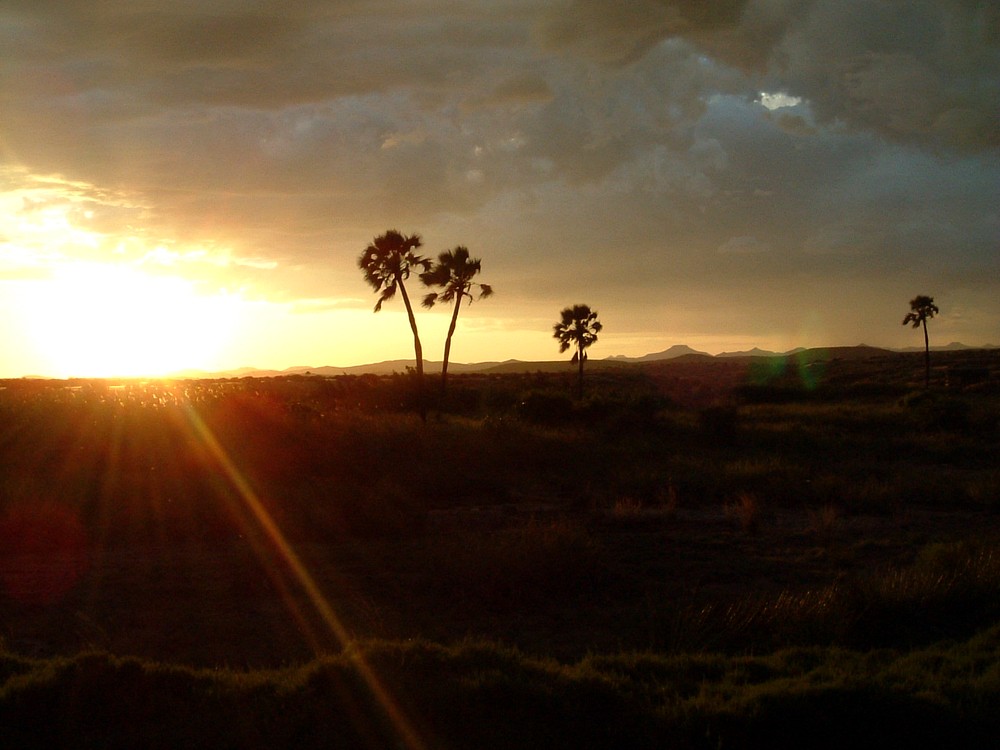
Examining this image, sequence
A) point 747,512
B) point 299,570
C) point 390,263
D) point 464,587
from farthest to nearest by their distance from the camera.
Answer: point 390,263
point 747,512
point 299,570
point 464,587

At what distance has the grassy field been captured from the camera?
5.84 meters

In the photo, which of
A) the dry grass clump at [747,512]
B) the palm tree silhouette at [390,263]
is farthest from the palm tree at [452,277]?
the dry grass clump at [747,512]

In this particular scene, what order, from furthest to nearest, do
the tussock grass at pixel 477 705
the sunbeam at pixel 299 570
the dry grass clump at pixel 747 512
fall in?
the dry grass clump at pixel 747 512 → the sunbeam at pixel 299 570 → the tussock grass at pixel 477 705

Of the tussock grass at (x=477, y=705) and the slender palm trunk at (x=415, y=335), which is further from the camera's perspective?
the slender palm trunk at (x=415, y=335)

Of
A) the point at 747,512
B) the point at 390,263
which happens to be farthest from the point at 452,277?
the point at 747,512

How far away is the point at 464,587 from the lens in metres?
10.7

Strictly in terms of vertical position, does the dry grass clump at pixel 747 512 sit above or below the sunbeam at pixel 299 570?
below

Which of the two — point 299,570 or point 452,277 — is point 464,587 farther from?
point 452,277

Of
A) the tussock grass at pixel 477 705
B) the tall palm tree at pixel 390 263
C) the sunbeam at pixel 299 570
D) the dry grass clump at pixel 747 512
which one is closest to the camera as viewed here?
Answer: the tussock grass at pixel 477 705

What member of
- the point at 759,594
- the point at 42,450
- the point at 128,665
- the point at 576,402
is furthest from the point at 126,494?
the point at 576,402

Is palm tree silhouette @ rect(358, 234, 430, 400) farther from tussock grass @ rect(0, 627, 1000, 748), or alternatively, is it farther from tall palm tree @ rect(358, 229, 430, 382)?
tussock grass @ rect(0, 627, 1000, 748)

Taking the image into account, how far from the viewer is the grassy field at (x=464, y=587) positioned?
230 inches

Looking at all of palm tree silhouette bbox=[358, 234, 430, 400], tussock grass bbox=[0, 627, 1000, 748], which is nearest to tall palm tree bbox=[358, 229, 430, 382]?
palm tree silhouette bbox=[358, 234, 430, 400]

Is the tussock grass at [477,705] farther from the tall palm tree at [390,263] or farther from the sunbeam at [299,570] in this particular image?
the tall palm tree at [390,263]
